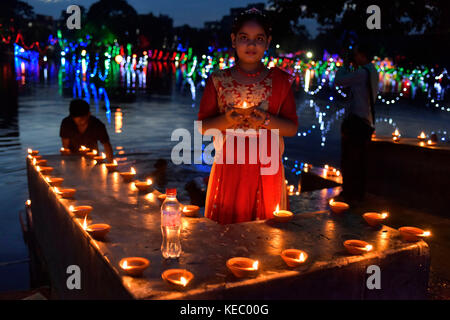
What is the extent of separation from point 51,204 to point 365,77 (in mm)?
3702

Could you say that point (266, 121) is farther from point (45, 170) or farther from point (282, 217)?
point (45, 170)

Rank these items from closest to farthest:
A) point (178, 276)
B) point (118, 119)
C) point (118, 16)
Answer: point (178, 276), point (118, 119), point (118, 16)

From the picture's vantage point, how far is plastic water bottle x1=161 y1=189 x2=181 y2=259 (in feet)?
7.28

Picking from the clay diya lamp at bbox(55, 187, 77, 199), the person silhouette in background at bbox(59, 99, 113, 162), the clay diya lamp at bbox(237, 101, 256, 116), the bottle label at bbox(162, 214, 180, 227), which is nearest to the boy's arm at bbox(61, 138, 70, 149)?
the person silhouette in background at bbox(59, 99, 113, 162)

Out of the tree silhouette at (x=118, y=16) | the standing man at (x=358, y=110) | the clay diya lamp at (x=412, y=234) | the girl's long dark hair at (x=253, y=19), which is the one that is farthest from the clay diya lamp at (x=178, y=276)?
the tree silhouette at (x=118, y=16)

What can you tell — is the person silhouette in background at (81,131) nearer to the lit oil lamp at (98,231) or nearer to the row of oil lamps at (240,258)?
the row of oil lamps at (240,258)

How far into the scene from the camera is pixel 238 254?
7.34 ft

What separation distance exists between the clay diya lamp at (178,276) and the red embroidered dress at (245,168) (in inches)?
41.3

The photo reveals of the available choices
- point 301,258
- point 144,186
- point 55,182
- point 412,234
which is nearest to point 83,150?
point 55,182

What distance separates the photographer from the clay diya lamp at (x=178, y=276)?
1825 mm

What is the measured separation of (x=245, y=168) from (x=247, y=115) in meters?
0.38

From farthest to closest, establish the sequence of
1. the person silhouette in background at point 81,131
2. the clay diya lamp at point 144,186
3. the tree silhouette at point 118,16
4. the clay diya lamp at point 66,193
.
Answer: the tree silhouette at point 118,16, the person silhouette in background at point 81,131, the clay diya lamp at point 144,186, the clay diya lamp at point 66,193

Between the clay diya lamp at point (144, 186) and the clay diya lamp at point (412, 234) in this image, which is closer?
the clay diya lamp at point (412, 234)

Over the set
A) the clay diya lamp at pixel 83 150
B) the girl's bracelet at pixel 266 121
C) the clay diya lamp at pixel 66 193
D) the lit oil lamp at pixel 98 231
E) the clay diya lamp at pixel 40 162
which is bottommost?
the lit oil lamp at pixel 98 231
